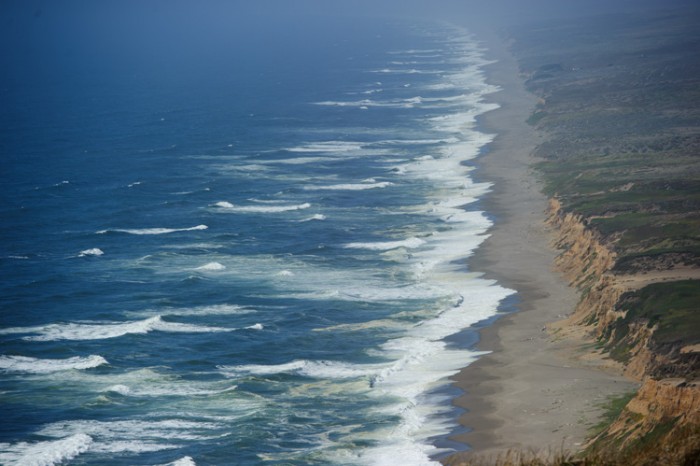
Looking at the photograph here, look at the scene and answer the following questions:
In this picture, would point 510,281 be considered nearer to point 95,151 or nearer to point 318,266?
point 318,266

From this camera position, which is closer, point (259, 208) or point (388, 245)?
point (388, 245)

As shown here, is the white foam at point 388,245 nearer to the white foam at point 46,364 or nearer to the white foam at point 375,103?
the white foam at point 46,364

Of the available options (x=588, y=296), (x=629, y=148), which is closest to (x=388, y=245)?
(x=588, y=296)

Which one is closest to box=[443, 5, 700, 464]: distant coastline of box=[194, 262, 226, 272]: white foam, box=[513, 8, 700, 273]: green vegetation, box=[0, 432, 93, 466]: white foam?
box=[513, 8, 700, 273]: green vegetation

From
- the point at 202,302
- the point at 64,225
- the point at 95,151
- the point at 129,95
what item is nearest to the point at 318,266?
the point at 202,302

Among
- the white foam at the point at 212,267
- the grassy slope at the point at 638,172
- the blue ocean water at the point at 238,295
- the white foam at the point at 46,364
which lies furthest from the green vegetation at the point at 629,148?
the white foam at the point at 46,364

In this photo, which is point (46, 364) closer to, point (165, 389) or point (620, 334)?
point (165, 389)
